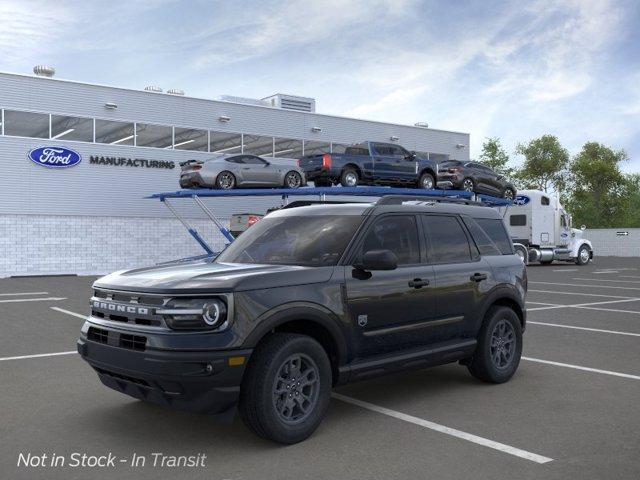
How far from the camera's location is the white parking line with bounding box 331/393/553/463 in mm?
4582

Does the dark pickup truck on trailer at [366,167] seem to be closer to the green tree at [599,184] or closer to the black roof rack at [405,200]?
the black roof rack at [405,200]

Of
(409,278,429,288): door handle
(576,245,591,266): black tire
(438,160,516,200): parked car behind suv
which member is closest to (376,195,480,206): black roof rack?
(409,278,429,288): door handle

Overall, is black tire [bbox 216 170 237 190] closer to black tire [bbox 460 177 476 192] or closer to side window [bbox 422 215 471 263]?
black tire [bbox 460 177 476 192]

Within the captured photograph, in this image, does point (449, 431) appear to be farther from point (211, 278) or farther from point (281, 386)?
point (211, 278)

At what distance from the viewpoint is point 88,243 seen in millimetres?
28578

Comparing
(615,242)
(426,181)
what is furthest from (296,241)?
(615,242)

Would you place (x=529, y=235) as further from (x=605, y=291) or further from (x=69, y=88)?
(x=69, y=88)

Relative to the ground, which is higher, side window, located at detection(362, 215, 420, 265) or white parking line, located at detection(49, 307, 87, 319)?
side window, located at detection(362, 215, 420, 265)

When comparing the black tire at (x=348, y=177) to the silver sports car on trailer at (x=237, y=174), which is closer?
the black tire at (x=348, y=177)

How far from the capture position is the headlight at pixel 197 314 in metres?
4.56

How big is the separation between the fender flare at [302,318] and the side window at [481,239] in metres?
2.32

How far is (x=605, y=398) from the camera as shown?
615 cm

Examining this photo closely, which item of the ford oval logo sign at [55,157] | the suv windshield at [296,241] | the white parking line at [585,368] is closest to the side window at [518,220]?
the ford oval logo sign at [55,157]

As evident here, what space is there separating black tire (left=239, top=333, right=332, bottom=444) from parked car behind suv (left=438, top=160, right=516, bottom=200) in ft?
73.1
